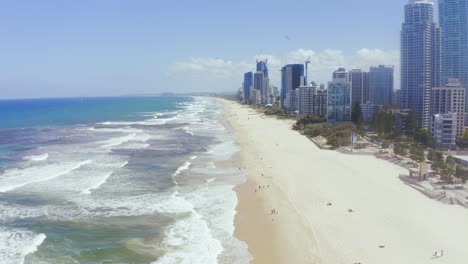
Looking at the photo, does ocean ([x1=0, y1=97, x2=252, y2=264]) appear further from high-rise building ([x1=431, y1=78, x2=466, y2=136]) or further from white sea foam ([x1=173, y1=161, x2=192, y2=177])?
high-rise building ([x1=431, y1=78, x2=466, y2=136])

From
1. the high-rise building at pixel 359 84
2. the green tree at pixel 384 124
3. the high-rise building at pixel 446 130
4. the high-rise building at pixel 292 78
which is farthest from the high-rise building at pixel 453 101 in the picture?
the high-rise building at pixel 292 78

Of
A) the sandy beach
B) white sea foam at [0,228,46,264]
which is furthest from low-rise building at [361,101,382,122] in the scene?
white sea foam at [0,228,46,264]

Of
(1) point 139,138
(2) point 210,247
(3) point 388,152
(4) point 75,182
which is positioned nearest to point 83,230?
(2) point 210,247

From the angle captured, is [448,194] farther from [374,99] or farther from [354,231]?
[374,99]

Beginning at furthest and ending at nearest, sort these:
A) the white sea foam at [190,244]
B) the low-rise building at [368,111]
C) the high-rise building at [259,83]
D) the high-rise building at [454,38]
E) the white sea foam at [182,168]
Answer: the high-rise building at [259,83], the high-rise building at [454,38], the low-rise building at [368,111], the white sea foam at [182,168], the white sea foam at [190,244]

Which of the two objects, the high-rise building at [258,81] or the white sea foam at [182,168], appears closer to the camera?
the white sea foam at [182,168]

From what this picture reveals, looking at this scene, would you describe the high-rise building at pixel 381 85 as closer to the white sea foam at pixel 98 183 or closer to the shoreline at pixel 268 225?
the shoreline at pixel 268 225
